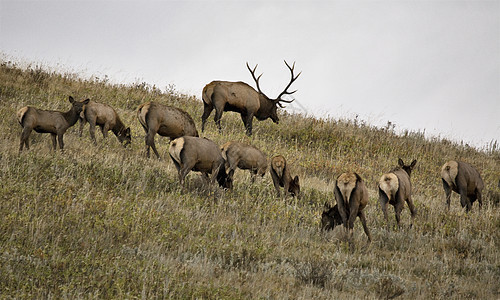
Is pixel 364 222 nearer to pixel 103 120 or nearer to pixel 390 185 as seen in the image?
pixel 390 185

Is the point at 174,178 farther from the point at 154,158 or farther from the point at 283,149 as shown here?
the point at 283,149

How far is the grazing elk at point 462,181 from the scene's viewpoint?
11.9m

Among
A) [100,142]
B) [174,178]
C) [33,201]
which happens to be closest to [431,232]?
[174,178]

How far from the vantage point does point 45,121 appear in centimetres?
1026

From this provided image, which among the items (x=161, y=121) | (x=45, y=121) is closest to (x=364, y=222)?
(x=161, y=121)

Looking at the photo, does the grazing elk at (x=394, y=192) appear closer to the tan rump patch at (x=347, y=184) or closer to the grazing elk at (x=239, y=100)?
the tan rump patch at (x=347, y=184)

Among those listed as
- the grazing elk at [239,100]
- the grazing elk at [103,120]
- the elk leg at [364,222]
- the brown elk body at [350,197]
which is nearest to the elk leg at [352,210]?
the brown elk body at [350,197]

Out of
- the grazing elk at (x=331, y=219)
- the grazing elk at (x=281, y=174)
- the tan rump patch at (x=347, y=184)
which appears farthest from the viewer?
the grazing elk at (x=281, y=174)

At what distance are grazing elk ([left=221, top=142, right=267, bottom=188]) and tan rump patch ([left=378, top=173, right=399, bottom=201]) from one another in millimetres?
2778

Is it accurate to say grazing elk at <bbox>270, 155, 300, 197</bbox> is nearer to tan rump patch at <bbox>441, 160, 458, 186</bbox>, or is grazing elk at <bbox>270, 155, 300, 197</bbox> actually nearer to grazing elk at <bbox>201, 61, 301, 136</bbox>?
tan rump patch at <bbox>441, 160, 458, 186</bbox>

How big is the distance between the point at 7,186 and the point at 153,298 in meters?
3.56

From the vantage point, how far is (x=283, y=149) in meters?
15.8

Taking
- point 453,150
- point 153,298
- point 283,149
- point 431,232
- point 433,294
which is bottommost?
point 153,298

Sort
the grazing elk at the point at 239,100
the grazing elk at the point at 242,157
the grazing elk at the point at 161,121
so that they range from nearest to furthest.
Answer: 1. the grazing elk at the point at 242,157
2. the grazing elk at the point at 161,121
3. the grazing elk at the point at 239,100
